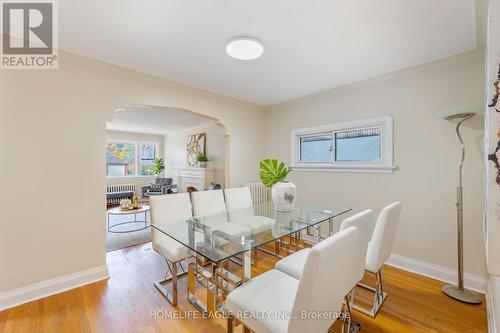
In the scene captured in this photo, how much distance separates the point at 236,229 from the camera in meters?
1.88

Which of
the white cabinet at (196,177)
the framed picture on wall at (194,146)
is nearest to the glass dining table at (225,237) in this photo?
the white cabinet at (196,177)

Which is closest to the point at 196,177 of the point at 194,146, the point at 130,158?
the point at 194,146

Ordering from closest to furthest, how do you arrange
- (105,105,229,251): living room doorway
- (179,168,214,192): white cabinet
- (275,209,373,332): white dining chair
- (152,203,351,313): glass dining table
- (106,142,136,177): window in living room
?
(275,209,373,332): white dining chair < (152,203,351,313): glass dining table < (105,105,229,251): living room doorway < (179,168,214,192): white cabinet < (106,142,136,177): window in living room

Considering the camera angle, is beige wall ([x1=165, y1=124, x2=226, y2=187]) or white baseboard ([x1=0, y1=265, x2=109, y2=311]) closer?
white baseboard ([x1=0, y1=265, x2=109, y2=311])

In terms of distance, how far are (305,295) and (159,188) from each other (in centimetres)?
664

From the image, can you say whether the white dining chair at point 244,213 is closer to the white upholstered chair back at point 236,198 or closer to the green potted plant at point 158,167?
the white upholstered chair back at point 236,198

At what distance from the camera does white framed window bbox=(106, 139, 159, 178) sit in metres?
7.12

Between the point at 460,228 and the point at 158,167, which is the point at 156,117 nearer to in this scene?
the point at 158,167

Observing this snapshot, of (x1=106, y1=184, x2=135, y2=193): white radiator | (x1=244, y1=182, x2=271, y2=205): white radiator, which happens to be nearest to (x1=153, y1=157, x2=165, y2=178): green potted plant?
(x1=106, y1=184, x2=135, y2=193): white radiator

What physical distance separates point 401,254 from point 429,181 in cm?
95

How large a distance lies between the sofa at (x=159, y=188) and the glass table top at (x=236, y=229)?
4.87 metres

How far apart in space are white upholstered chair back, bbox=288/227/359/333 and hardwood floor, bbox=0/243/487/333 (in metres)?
0.90

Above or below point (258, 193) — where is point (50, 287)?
below

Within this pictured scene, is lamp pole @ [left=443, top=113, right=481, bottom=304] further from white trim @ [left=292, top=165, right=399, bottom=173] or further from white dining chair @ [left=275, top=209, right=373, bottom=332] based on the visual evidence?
white dining chair @ [left=275, top=209, right=373, bottom=332]
